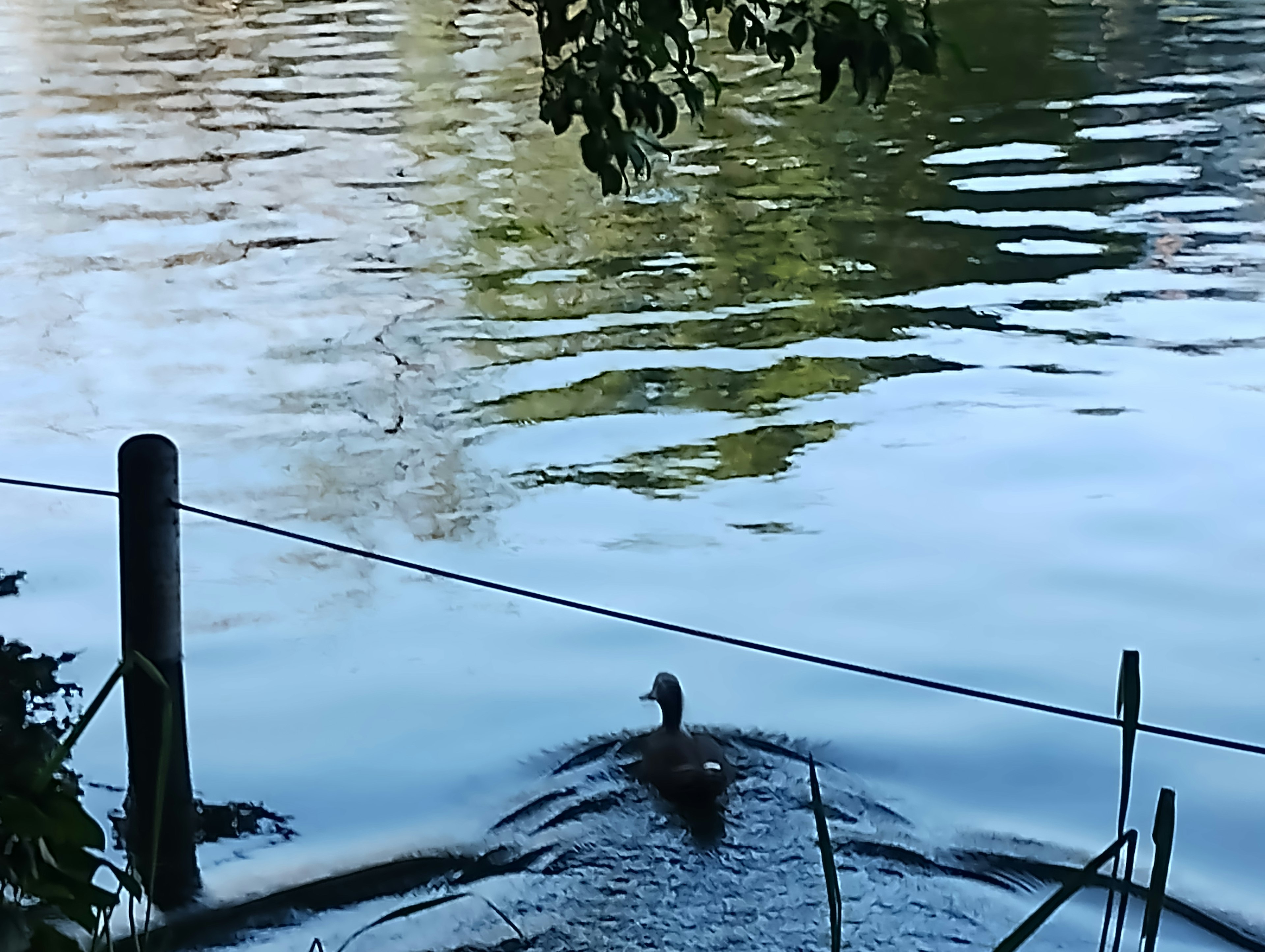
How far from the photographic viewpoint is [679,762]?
4.04 meters

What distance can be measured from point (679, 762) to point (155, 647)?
4.13 feet

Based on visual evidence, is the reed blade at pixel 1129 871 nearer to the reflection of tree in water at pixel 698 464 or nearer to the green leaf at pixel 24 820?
the green leaf at pixel 24 820

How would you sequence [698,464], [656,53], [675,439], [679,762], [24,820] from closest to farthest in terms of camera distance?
[24,820] < [656,53] < [679,762] < [698,464] < [675,439]

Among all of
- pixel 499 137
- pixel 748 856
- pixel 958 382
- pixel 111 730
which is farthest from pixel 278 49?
pixel 748 856

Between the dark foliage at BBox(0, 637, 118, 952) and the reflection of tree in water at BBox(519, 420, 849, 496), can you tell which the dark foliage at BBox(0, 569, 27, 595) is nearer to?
the reflection of tree in water at BBox(519, 420, 849, 496)

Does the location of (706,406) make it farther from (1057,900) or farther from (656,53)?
(1057,900)

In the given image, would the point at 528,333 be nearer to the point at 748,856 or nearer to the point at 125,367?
the point at 125,367

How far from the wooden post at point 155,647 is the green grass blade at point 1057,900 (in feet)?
6.56

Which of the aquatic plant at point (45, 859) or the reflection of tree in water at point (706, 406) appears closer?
the aquatic plant at point (45, 859)

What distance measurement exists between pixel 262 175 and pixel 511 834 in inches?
337

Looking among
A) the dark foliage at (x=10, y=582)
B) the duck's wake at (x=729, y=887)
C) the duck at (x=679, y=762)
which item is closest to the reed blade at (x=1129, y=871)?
the duck's wake at (x=729, y=887)

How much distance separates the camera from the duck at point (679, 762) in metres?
3.99

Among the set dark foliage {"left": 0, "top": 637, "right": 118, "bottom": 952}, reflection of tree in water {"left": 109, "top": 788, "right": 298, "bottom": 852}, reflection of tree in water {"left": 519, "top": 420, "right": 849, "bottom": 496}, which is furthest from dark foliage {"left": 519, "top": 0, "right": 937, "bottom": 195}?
reflection of tree in water {"left": 519, "top": 420, "right": 849, "bottom": 496}

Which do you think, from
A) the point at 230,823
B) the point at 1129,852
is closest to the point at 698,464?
the point at 230,823
